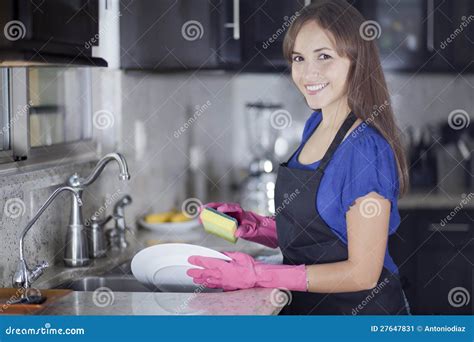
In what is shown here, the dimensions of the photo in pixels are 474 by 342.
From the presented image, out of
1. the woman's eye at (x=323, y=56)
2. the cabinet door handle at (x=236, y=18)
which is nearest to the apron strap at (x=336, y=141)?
the woman's eye at (x=323, y=56)

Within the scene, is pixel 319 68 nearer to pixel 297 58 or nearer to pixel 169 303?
pixel 297 58

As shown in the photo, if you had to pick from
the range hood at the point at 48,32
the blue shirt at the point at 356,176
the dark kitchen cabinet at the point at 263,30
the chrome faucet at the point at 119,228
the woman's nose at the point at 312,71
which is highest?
the dark kitchen cabinet at the point at 263,30

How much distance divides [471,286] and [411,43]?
0.59 meters

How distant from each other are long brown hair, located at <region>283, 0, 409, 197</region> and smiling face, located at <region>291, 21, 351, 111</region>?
1 centimetres

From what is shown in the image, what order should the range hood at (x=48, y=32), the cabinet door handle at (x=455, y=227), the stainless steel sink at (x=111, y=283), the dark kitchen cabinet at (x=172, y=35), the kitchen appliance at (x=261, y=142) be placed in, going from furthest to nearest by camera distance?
the kitchen appliance at (x=261, y=142) → the cabinet door handle at (x=455, y=227) → the dark kitchen cabinet at (x=172, y=35) → the stainless steel sink at (x=111, y=283) → the range hood at (x=48, y=32)

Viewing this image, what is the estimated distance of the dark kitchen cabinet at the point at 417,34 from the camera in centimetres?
187

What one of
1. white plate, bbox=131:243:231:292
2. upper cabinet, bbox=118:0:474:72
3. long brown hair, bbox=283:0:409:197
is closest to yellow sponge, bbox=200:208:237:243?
white plate, bbox=131:243:231:292

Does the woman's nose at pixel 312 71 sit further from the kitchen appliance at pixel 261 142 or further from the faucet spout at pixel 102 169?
the kitchen appliance at pixel 261 142

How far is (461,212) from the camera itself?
1987 millimetres

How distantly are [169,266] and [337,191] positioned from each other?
29 cm

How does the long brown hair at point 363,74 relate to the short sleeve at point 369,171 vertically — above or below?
above
